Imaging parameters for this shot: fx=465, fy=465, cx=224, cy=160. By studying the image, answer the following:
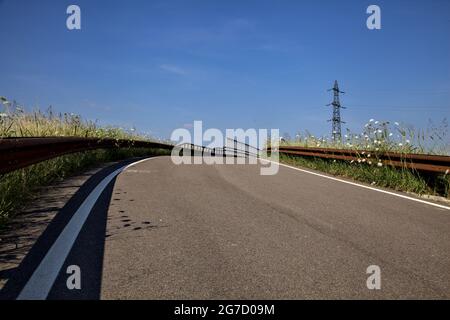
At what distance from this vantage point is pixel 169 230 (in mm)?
5547

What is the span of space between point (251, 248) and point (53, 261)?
1.94m

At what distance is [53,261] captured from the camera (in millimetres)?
4262

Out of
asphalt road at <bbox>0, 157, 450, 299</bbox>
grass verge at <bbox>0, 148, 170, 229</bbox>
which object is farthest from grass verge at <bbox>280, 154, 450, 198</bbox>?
grass verge at <bbox>0, 148, 170, 229</bbox>

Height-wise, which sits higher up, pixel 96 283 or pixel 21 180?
pixel 21 180

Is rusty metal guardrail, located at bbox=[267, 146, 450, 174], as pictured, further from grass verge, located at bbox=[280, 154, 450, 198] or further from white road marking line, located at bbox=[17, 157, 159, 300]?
white road marking line, located at bbox=[17, 157, 159, 300]

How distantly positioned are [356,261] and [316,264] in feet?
1.42

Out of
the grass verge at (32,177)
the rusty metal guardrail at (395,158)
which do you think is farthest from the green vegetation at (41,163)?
the rusty metal guardrail at (395,158)

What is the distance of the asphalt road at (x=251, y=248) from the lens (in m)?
3.73

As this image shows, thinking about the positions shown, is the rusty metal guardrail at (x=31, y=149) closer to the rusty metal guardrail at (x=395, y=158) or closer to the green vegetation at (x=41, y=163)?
the green vegetation at (x=41, y=163)

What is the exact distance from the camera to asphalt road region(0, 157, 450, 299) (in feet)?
12.2

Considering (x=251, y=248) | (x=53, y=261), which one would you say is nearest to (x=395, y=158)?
(x=251, y=248)

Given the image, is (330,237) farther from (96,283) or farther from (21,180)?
(21,180)
